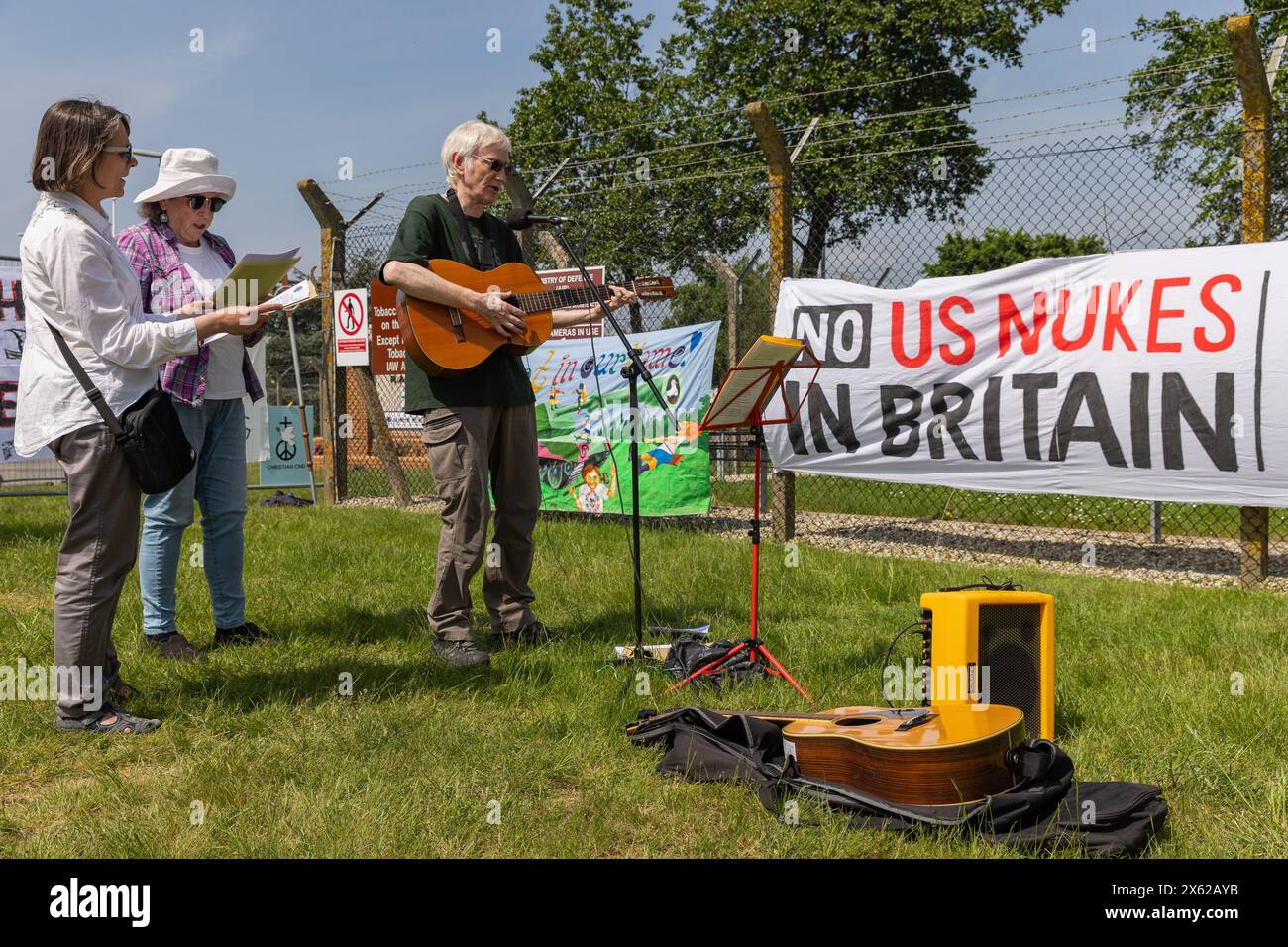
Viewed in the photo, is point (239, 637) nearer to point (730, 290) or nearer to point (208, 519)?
point (208, 519)

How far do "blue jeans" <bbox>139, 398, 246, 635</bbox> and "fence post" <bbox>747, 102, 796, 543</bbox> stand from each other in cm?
402

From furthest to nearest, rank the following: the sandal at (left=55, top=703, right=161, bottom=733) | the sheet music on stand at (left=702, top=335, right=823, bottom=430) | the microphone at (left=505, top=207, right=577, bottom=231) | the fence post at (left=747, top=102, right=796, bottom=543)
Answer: the fence post at (left=747, top=102, right=796, bottom=543), the microphone at (left=505, top=207, right=577, bottom=231), the sheet music on stand at (left=702, top=335, right=823, bottom=430), the sandal at (left=55, top=703, right=161, bottom=733)

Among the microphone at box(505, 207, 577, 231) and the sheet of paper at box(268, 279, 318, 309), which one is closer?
the sheet of paper at box(268, 279, 318, 309)

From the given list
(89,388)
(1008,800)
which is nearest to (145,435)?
(89,388)

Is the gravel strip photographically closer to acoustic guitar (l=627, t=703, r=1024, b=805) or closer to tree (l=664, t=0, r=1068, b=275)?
acoustic guitar (l=627, t=703, r=1024, b=805)

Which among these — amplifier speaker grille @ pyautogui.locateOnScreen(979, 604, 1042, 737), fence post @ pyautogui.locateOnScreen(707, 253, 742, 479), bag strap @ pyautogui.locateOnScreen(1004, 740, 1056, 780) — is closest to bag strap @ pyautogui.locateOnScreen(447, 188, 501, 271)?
amplifier speaker grille @ pyautogui.locateOnScreen(979, 604, 1042, 737)

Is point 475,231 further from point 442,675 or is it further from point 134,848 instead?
point 134,848

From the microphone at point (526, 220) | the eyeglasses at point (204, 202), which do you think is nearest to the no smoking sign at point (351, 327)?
the eyeglasses at point (204, 202)

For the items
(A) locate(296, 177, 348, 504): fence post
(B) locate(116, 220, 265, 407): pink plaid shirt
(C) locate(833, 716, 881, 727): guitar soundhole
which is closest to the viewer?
(C) locate(833, 716, 881, 727): guitar soundhole

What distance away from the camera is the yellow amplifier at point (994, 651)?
323 cm

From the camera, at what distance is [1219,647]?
4398 millimetres

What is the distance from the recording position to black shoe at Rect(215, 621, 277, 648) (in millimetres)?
4695

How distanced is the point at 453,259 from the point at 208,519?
160 centimetres

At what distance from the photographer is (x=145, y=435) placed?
3.33 meters
